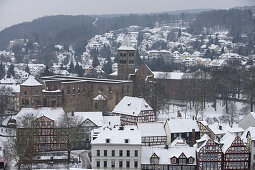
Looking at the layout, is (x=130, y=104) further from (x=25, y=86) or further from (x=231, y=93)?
(x=231, y=93)

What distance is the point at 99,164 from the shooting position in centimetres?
4544

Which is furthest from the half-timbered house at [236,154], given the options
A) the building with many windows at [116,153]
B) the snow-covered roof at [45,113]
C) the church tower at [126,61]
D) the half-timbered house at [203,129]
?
the church tower at [126,61]

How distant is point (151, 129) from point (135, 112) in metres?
6.82

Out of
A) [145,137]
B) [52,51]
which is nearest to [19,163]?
[145,137]

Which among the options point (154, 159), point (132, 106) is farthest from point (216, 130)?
point (132, 106)

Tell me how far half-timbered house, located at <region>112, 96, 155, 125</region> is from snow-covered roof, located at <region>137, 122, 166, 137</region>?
564 cm

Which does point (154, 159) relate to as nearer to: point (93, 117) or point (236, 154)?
point (236, 154)

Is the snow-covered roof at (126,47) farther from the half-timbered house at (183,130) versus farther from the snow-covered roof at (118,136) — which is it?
the snow-covered roof at (118,136)

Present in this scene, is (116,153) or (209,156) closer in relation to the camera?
(209,156)

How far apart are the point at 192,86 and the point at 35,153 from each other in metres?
33.4

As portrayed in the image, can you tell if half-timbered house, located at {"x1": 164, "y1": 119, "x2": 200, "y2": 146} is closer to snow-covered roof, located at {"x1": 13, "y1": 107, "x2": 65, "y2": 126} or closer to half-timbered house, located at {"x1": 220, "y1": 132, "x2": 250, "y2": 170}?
half-timbered house, located at {"x1": 220, "y1": 132, "x2": 250, "y2": 170}

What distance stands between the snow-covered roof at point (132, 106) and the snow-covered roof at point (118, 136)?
12.2 meters

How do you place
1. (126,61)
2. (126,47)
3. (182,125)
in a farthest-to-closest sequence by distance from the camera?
(126,47)
(126,61)
(182,125)

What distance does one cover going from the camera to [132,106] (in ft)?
198
